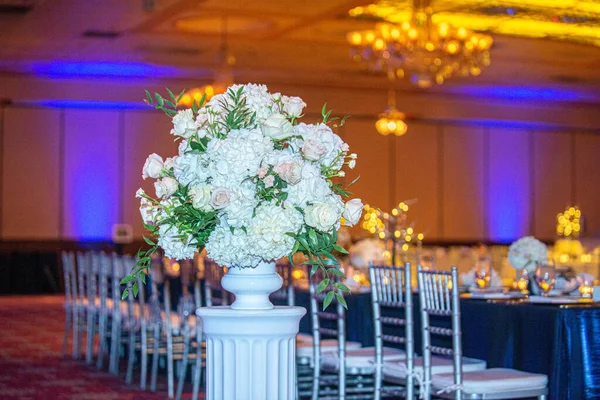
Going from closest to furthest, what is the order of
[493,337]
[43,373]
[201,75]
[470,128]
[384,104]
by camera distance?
[493,337]
[43,373]
[201,75]
[384,104]
[470,128]

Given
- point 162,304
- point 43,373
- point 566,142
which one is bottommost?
point 43,373

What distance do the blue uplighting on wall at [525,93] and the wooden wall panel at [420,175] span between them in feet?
3.88

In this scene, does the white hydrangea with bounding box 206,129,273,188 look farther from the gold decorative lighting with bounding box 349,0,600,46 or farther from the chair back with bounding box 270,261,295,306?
the gold decorative lighting with bounding box 349,0,600,46

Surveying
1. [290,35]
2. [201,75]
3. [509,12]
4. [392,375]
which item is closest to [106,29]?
[290,35]

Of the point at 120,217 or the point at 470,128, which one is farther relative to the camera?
the point at 470,128

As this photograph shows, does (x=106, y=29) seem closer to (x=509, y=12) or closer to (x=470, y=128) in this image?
(x=509, y=12)

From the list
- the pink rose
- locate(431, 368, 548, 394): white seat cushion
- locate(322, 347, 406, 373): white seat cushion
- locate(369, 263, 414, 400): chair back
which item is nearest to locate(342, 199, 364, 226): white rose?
the pink rose

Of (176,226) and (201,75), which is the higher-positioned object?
(201,75)

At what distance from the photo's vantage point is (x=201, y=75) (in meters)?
16.0

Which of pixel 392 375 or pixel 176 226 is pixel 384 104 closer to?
pixel 392 375

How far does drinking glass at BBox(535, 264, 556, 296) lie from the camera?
5281mm

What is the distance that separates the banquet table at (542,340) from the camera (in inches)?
183

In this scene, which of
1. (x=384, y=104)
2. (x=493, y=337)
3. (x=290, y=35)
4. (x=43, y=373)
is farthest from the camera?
(x=384, y=104)

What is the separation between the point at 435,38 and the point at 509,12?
2258mm
